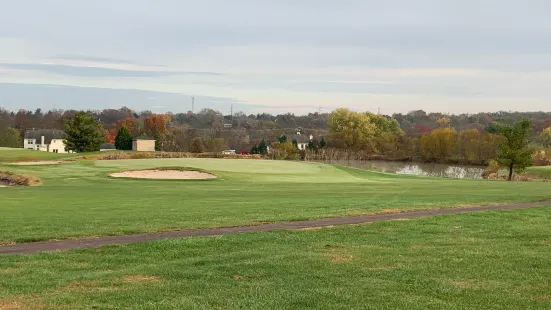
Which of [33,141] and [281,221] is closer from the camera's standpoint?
[281,221]

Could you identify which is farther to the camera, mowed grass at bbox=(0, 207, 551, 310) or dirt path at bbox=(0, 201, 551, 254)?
dirt path at bbox=(0, 201, 551, 254)

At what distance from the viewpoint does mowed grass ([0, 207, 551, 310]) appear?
7.22 meters

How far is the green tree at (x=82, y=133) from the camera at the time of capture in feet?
277

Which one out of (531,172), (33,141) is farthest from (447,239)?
(33,141)

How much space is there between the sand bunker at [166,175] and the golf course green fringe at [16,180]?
6220 mm

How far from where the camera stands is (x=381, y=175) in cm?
5166

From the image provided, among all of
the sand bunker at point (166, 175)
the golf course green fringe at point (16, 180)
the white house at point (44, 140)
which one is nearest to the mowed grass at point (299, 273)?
the golf course green fringe at point (16, 180)

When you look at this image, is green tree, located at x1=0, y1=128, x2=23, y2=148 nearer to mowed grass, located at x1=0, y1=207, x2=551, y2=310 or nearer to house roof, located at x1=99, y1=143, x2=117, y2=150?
house roof, located at x1=99, y1=143, x2=117, y2=150

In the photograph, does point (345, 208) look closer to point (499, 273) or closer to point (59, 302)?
point (499, 273)

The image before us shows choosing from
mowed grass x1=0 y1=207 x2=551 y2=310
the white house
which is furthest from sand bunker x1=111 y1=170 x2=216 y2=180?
the white house

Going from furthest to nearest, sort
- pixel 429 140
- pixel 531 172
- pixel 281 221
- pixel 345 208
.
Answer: pixel 429 140 < pixel 531 172 < pixel 345 208 < pixel 281 221

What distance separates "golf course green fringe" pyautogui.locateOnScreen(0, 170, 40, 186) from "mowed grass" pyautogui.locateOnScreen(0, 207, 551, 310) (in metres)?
27.7

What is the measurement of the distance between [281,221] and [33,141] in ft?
401

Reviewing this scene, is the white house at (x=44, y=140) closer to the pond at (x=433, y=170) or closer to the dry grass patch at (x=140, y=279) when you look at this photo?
the pond at (x=433, y=170)
